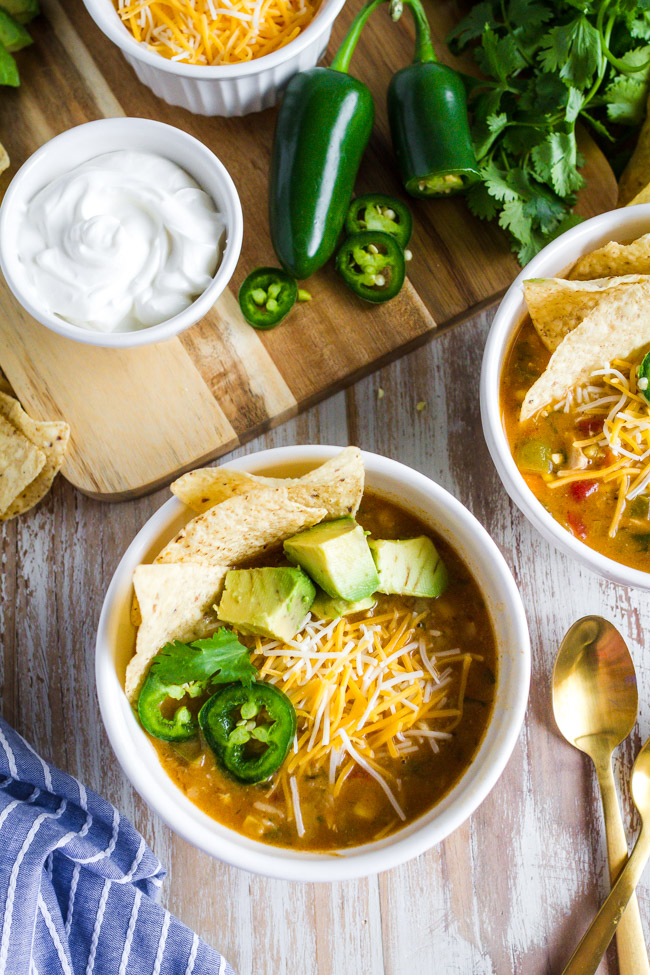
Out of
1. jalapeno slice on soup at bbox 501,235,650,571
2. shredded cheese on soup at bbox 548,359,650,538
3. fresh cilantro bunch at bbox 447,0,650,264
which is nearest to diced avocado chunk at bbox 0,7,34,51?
fresh cilantro bunch at bbox 447,0,650,264

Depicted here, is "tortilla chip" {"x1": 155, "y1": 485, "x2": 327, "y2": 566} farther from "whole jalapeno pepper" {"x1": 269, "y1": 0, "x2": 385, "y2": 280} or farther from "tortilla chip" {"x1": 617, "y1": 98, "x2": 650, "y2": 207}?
"tortilla chip" {"x1": 617, "y1": 98, "x2": 650, "y2": 207}

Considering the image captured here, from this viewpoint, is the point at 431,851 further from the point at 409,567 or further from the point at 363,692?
the point at 409,567

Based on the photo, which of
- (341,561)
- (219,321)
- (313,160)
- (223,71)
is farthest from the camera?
(219,321)

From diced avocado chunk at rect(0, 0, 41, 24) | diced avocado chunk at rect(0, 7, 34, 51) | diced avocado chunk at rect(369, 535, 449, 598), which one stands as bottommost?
diced avocado chunk at rect(369, 535, 449, 598)

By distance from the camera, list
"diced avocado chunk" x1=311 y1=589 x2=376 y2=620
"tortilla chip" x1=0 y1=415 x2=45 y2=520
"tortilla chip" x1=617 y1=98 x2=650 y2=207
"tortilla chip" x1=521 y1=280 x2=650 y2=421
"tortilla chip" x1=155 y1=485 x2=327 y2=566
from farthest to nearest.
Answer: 1. "tortilla chip" x1=617 y1=98 x2=650 y2=207
2. "tortilla chip" x1=0 y1=415 x2=45 y2=520
3. "tortilla chip" x1=521 y1=280 x2=650 y2=421
4. "diced avocado chunk" x1=311 y1=589 x2=376 y2=620
5. "tortilla chip" x1=155 y1=485 x2=327 y2=566

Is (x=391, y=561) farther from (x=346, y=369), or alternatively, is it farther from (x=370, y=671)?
(x=346, y=369)

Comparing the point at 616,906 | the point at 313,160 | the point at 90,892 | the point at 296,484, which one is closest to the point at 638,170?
the point at 313,160
